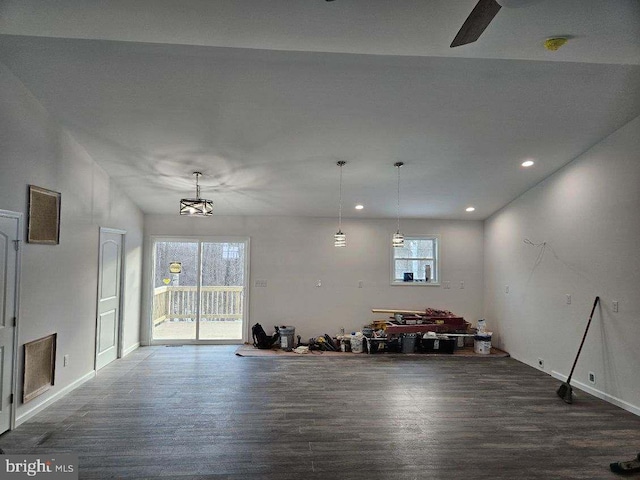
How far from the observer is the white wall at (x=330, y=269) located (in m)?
6.76

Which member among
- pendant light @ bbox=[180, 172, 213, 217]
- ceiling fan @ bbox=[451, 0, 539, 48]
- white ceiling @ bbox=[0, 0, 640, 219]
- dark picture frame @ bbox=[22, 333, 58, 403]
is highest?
white ceiling @ bbox=[0, 0, 640, 219]

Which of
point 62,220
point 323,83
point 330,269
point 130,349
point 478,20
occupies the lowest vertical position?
point 130,349

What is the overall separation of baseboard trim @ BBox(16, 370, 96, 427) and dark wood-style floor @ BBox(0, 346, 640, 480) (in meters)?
0.08

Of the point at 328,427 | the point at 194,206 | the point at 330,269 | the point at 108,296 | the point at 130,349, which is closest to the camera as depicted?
the point at 328,427

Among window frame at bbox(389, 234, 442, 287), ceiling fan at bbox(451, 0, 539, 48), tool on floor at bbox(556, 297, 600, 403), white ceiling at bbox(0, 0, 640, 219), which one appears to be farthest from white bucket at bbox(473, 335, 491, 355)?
ceiling fan at bbox(451, 0, 539, 48)

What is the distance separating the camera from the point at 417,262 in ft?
23.0

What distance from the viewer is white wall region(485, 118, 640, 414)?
381 centimetres

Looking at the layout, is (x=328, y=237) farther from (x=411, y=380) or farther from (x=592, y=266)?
(x=592, y=266)

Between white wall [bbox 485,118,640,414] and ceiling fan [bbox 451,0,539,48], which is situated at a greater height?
ceiling fan [bbox 451,0,539,48]

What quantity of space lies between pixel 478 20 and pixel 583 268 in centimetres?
381

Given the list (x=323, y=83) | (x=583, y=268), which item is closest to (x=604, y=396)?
(x=583, y=268)

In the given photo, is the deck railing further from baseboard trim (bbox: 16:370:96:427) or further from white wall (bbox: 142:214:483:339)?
baseboard trim (bbox: 16:370:96:427)

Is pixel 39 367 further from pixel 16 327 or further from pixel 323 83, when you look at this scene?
pixel 323 83

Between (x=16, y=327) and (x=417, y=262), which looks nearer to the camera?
(x=16, y=327)
